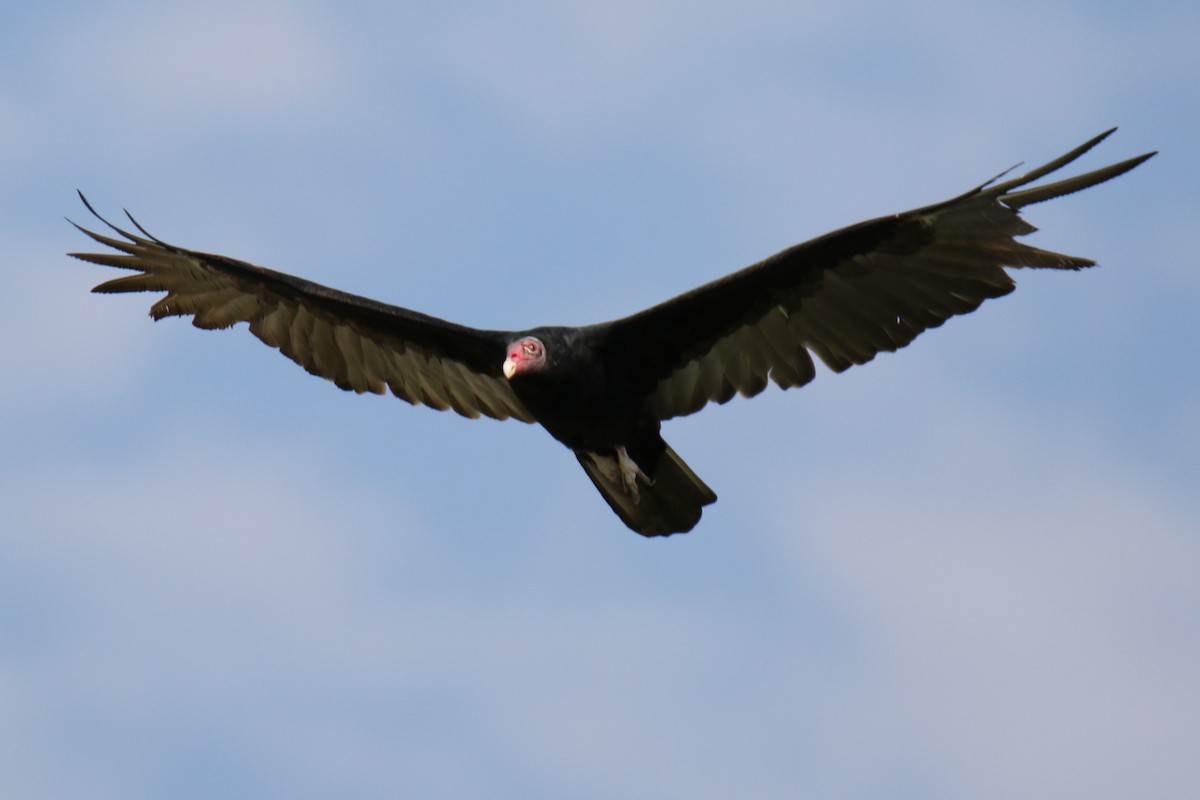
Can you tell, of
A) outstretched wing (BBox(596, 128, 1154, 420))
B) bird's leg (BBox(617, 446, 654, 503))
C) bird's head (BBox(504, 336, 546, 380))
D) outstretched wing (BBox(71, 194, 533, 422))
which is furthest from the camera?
outstretched wing (BBox(71, 194, 533, 422))

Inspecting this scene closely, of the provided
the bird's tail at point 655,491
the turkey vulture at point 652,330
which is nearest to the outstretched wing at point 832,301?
the turkey vulture at point 652,330

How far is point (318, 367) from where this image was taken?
32.8 ft

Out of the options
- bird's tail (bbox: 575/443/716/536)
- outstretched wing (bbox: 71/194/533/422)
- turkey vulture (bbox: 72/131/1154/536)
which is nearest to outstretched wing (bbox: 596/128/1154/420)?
turkey vulture (bbox: 72/131/1154/536)

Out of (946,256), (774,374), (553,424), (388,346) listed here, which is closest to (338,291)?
(388,346)

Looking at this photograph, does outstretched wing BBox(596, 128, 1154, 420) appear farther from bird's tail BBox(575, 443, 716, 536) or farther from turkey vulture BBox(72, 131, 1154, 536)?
bird's tail BBox(575, 443, 716, 536)

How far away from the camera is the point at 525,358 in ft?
28.3

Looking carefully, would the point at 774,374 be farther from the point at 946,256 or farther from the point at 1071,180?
the point at 1071,180

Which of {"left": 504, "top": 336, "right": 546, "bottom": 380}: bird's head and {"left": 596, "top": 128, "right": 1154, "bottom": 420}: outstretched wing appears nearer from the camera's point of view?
A: {"left": 596, "top": 128, "right": 1154, "bottom": 420}: outstretched wing

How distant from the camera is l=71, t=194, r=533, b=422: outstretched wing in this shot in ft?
31.8

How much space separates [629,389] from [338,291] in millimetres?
1597

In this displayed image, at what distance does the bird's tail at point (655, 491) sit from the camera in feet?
30.1

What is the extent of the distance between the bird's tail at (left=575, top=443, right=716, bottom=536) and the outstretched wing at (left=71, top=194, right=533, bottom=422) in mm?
706

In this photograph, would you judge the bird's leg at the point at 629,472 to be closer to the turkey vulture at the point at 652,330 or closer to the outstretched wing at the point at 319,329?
the turkey vulture at the point at 652,330

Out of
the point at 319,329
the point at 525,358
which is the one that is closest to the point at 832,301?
the point at 525,358
